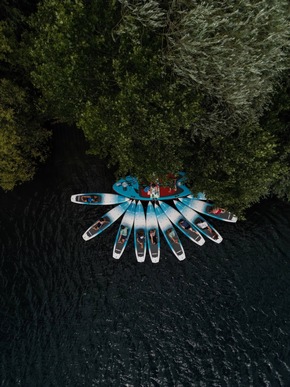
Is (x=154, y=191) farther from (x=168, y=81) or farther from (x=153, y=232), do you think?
(x=168, y=81)

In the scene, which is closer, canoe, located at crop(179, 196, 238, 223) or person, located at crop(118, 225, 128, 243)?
person, located at crop(118, 225, 128, 243)

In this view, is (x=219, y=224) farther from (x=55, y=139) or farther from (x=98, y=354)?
(x=55, y=139)

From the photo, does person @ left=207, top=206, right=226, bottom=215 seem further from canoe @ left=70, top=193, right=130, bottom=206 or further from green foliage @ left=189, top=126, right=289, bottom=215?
canoe @ left=70, top=193, right=130, bottom=206

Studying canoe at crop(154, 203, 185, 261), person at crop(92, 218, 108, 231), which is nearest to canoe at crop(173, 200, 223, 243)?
canoe at crop(154, 203, 185, 261)

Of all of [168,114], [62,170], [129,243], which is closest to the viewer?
[168,114]

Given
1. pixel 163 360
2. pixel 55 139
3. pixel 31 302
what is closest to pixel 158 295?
pixel 163 360

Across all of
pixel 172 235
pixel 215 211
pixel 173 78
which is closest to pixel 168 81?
pixel 173 78
